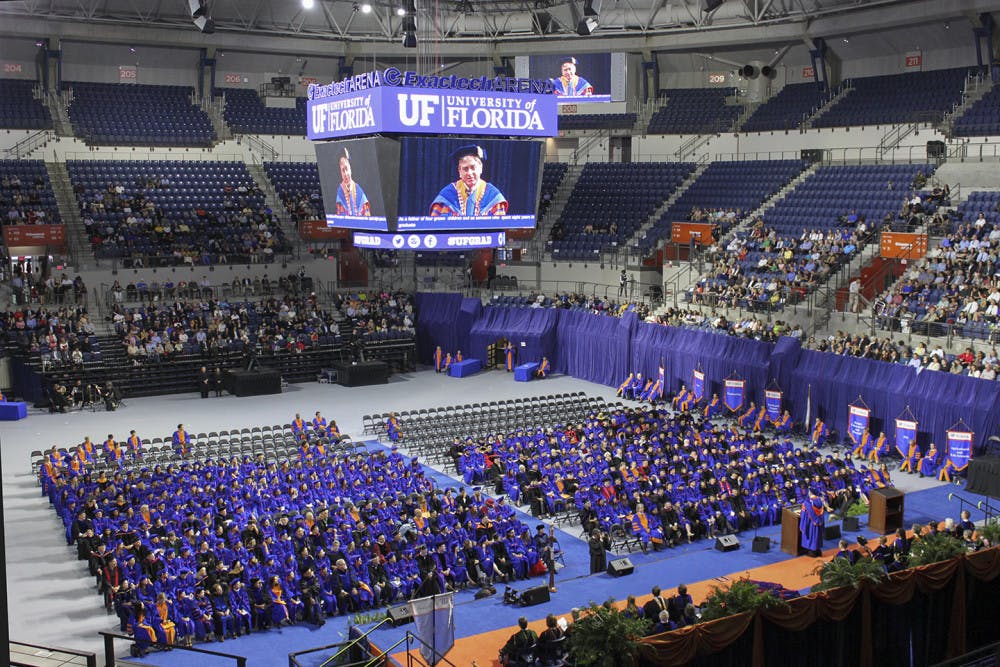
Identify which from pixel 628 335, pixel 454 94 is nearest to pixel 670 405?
pixel 628 335

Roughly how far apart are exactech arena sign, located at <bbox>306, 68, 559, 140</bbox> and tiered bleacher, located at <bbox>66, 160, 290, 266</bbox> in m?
15.7

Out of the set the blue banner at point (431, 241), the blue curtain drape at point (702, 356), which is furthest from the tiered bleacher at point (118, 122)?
the blue curtain drape at point (702, 356)

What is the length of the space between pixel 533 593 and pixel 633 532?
4.32 meters

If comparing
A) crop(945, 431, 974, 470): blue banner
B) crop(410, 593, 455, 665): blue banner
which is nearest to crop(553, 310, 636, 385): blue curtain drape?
crop(945, 431, 974, 470): blue banner

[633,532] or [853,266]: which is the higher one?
[853,266]

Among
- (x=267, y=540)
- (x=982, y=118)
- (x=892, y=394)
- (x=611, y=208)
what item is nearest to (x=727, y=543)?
(x=267, y=540)

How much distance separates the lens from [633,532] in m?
22.7

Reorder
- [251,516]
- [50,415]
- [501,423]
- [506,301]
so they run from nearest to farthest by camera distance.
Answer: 1. [251,516]
2. [501,423]
3. [50,415]
4. [506,301]

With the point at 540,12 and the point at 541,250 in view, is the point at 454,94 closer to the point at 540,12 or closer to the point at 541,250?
the point at 541,250

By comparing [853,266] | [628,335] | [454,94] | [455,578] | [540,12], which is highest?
[540,12]

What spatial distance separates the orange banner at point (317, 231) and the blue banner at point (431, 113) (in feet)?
53.3

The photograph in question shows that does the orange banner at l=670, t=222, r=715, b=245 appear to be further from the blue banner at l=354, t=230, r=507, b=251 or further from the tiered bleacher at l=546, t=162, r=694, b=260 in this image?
the blue banner at l=354, t=230, r=507, b=251

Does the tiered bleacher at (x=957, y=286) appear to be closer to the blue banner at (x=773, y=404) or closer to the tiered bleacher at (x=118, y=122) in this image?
the blue banner at (x=773, y=404)

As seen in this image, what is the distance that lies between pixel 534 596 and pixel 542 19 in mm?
36704
